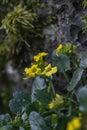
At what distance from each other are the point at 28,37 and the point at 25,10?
123 millimetres

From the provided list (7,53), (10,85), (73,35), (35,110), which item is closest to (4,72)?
(10,85)

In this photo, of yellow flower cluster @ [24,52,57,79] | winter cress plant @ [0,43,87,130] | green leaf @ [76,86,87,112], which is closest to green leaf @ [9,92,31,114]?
winter cress plant @ [0,43,87,130]

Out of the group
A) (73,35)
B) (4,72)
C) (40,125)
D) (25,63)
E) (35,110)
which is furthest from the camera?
(4,72)

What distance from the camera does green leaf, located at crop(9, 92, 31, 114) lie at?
1.14 m

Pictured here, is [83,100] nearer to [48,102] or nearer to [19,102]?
[48,102]

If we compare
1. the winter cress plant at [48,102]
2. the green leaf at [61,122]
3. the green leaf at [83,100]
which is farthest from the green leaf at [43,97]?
the green leaf at [83,100]

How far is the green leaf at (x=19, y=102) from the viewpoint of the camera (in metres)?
1.14

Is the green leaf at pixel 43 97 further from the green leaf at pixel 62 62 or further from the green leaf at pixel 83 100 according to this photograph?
the green leaf at pixel 83 100

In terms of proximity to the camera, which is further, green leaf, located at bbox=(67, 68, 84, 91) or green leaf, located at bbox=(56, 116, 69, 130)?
green leaf, located at bbox=(67, 68, 84, 91)

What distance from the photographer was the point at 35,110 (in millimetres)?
1067

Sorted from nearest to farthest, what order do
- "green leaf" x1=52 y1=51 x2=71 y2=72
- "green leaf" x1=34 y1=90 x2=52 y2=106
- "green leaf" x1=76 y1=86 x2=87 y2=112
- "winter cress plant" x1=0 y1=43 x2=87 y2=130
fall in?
"green leaf" x1=76 y1=86 x2=87 y2=112 < "winter cress plant" x1=0 y1=43 x2=87 y2=130 < "green leaf" x1=34 y1=90 x2=52 y2=106 < "green leaf" x1=52 y1=51 x2=71 y2=72

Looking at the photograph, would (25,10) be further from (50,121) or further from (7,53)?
(50,121)

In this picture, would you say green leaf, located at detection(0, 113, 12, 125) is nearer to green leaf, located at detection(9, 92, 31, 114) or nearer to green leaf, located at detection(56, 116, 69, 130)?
green leaf, located at detection(9, 92, 31, 114)

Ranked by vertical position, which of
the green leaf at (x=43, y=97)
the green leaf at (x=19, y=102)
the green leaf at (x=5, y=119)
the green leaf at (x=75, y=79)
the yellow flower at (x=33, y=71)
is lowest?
the green leaf at (x=5, y=119)
